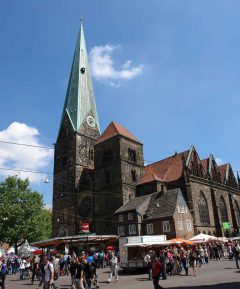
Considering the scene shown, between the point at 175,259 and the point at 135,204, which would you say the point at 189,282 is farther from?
the point at 135,204

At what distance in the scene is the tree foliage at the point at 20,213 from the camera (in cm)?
4309

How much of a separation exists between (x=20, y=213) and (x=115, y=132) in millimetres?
21366

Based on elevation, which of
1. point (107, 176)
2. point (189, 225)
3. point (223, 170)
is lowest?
point (189, 225)

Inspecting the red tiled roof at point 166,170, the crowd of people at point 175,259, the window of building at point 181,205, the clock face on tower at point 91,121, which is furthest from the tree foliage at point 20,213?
the clock face on tower at point 91,121

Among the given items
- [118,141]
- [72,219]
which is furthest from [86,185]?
[118,141]

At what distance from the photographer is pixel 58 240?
1352 inches

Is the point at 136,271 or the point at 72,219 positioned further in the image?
the point at 72,219

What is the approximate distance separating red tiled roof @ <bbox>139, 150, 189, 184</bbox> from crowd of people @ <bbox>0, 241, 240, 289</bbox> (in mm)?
16129

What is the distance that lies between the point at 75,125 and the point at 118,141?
1435cm

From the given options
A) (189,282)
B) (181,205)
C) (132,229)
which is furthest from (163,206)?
(189,282)

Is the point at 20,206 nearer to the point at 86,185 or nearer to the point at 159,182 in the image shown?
the point at 86,185

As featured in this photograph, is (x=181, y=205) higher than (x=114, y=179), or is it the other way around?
(x=114, y=179)

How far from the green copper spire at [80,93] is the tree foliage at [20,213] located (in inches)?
800

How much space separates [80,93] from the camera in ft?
229
